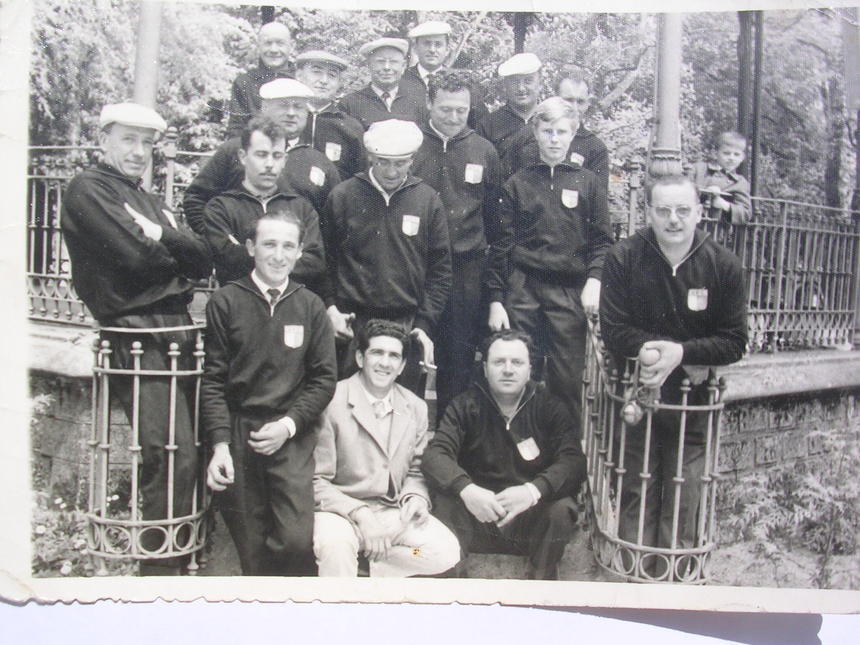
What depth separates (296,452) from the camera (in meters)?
2.10

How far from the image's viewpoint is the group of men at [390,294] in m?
2.10

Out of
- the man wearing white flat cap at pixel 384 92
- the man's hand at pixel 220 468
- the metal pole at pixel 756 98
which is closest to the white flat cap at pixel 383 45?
the man wearing white flat cap at pixel 384 92

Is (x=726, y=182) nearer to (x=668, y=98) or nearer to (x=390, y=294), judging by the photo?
(x=668, y=98)

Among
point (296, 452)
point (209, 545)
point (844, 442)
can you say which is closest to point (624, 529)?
point (844, 442)

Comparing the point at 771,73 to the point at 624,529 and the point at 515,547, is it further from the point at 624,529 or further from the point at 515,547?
the point at 515,547

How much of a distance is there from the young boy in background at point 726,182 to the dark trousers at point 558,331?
46 centimetres

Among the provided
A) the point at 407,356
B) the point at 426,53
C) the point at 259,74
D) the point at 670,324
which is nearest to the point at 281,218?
the point at 259,74

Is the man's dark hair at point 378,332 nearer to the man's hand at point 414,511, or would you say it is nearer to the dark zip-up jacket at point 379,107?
the man's hand at point 414,511

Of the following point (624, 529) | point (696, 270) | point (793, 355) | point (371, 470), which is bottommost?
point (624, 529)

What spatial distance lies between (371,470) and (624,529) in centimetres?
73

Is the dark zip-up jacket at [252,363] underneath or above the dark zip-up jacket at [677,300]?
underneath

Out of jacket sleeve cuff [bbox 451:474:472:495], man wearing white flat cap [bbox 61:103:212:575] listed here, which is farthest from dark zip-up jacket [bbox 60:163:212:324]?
jacket sleeve cuff [bbox 451:474:472:495]

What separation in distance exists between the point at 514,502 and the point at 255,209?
1065mm

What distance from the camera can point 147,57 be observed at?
2.14 metres
